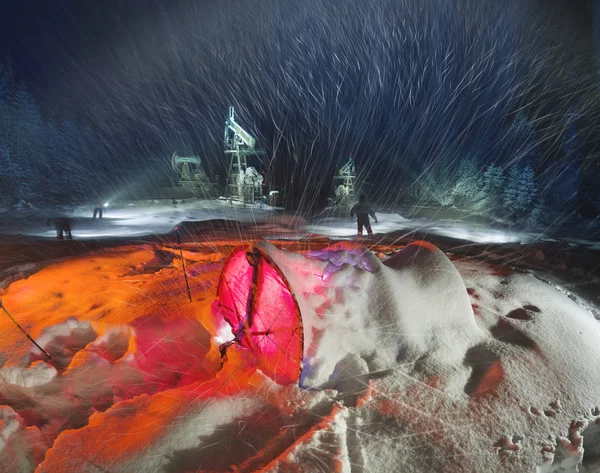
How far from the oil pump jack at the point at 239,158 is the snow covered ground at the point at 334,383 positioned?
77.0 feet

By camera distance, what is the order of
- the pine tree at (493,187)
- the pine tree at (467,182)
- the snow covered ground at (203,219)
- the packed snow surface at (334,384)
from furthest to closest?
the pine tree at (467,182) → the pine tree at (493,187) → the snow covered ground at (203,219) → the packed snow surface at (334,384)

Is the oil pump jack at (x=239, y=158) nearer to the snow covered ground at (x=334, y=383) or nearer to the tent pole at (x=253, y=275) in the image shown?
the snow covered ground at (x=334, y=383)

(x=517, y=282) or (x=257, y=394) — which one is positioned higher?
(x=517, y=282)

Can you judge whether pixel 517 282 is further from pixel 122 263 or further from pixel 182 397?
pixel 122 263

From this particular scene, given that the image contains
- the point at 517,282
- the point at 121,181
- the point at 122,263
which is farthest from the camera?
the point at 121,181

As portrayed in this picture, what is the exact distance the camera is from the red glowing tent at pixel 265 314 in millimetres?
4051

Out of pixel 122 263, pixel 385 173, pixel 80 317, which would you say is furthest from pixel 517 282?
pixel 385 173

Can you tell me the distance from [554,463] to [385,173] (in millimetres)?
53503

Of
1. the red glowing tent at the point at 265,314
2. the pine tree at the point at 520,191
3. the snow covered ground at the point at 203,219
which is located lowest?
the snow covered ground at the point at 203,219

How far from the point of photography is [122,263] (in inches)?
369

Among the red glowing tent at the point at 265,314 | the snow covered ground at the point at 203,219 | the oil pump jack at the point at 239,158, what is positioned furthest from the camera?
the oil pump jack at the point at 239,158

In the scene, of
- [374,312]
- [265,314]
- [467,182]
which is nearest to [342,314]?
[374,312]

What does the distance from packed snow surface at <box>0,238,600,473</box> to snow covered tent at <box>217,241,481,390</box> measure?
0.02 meters

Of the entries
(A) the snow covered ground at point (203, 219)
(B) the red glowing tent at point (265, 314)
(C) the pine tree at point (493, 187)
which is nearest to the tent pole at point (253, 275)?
(B) the red glowing tent at point (265, 314)
